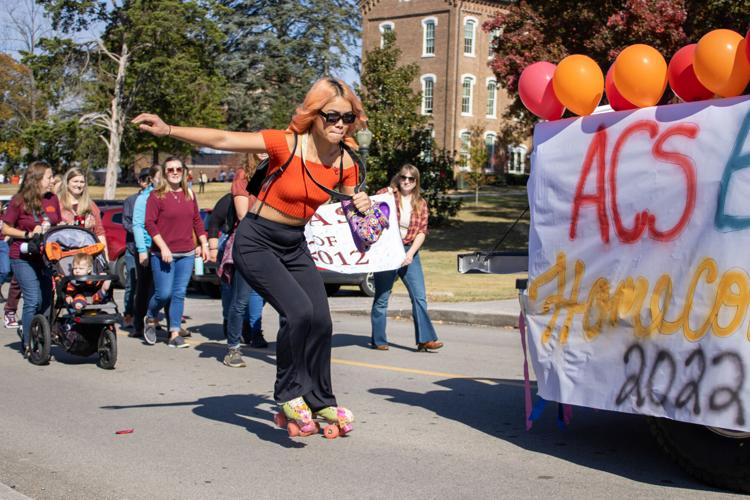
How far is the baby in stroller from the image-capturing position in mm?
9609

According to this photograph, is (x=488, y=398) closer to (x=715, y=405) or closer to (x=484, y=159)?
(x=715, y=405)

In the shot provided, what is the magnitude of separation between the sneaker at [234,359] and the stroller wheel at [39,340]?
1.68 metres

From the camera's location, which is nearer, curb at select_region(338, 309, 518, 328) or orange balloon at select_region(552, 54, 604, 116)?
orange balloon at select_region(552, 54, 604, 116)

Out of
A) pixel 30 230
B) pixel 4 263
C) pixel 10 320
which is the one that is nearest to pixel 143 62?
pixel 4 263

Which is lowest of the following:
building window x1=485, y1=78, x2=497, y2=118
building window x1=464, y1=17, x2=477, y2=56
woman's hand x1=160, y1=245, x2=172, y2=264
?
woman's hand x1=160, y1=245, x2=172, y2=264

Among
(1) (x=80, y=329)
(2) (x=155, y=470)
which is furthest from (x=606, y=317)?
(1) (x=80, y=329)

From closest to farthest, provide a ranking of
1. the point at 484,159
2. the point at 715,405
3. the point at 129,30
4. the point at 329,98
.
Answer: the point at 715,405 → the point at 329,98 → the point at 129,30 → the point at 484,159

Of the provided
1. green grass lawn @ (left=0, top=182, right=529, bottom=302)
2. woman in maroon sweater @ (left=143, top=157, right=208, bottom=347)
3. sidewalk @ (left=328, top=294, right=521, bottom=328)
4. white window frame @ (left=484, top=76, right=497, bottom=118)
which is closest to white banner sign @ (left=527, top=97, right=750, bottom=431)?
woman in maroon sweater @ (left=143, top=157, right=208, bottom=347)

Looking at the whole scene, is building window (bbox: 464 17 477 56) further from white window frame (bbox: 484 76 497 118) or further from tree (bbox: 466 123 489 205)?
tree (bbox: 466 123 489 205)

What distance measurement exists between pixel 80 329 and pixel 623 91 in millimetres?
5997

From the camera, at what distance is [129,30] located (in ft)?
142

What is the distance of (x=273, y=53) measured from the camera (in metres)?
61.4

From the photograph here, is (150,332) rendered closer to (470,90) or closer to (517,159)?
(470,90)

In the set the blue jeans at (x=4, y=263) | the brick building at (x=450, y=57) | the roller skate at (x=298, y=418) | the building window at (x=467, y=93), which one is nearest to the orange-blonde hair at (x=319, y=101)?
the roller skate at (x=298, y=418)
